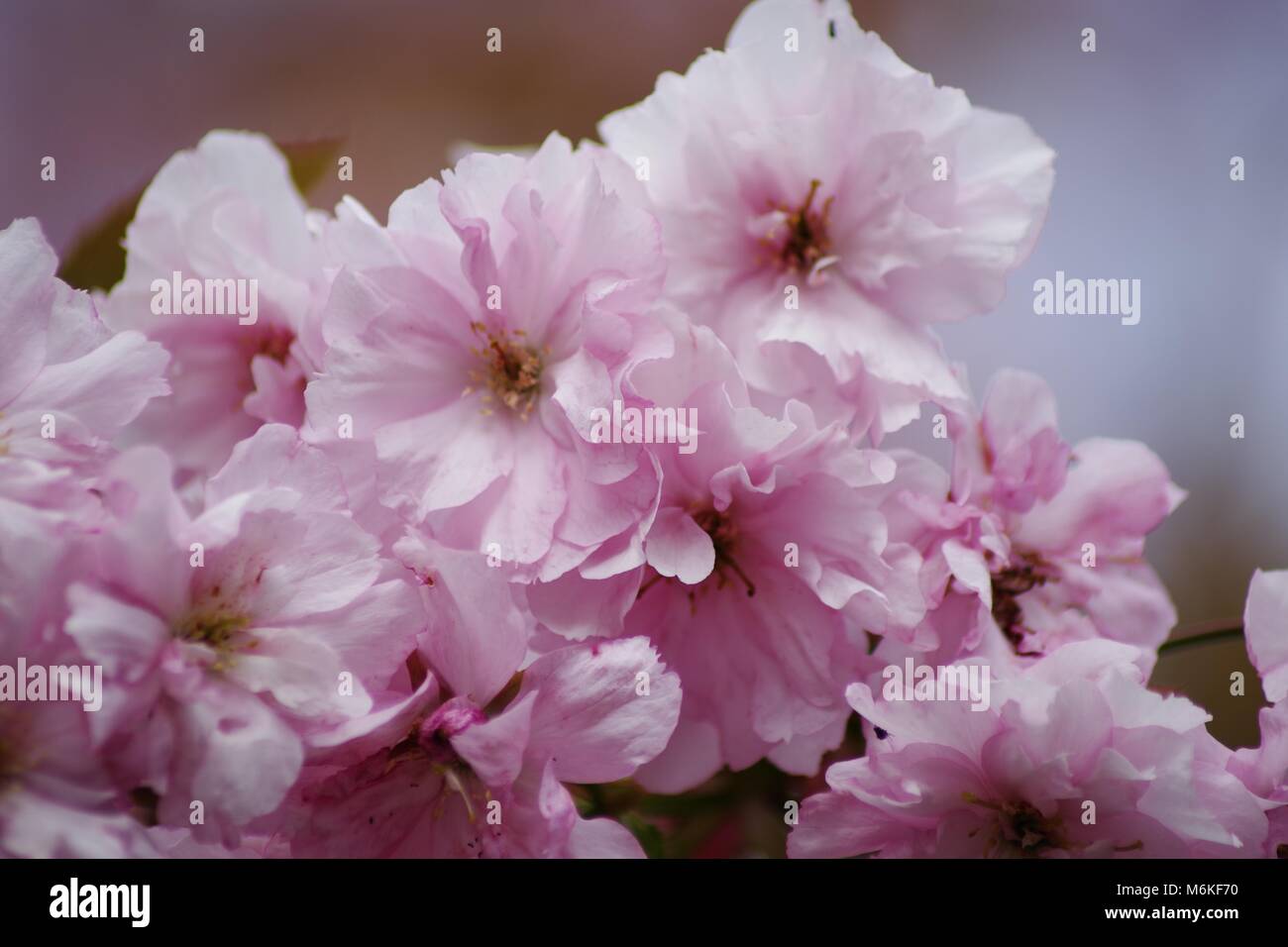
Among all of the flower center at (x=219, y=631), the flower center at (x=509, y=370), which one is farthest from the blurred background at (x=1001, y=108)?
the flower center at (x=219, y=631)

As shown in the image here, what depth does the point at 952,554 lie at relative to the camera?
0.39 metres

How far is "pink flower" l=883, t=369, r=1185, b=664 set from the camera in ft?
1.31

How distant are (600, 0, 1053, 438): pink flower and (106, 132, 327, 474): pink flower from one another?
0.15 metres

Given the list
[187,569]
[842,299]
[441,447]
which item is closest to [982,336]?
[842,299]

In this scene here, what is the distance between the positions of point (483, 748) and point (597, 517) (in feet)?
0.27

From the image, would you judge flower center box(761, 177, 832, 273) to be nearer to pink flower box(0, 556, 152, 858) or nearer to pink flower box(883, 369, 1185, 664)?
pink flower box(883, 369, 1185, 664)

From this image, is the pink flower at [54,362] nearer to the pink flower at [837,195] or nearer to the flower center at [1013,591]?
the pink flower at [837,195]

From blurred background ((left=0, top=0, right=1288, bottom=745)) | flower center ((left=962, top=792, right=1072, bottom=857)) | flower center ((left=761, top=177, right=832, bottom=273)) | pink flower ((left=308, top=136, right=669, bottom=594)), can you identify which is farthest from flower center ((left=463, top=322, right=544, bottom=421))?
blurred background ((left=0, top=0, right=1288, bottom=745))

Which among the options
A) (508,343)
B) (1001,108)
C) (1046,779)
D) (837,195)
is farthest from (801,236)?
(1001,108)

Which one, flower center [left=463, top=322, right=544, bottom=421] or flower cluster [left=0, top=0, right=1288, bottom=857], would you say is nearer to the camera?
flower cluster [left=0, top=0, right=1288, bottom=857]

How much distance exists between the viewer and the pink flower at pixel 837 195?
0.42m

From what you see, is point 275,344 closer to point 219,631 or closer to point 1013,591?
point 219,631
